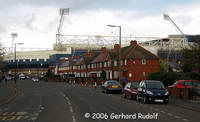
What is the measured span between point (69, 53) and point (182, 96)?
147 meters

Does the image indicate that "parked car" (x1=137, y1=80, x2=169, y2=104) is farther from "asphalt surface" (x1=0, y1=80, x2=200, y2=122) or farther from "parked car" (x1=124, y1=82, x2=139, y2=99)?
"parked car" (x1=124, y1=82, x2=139, y2=99)

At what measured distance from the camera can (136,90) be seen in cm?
3428

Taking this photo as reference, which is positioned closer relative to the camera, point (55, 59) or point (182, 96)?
point (182, 96)

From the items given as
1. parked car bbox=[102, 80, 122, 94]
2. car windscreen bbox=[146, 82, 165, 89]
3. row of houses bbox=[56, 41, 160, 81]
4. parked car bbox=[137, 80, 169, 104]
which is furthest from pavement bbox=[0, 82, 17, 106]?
row of houses bbox=[56, 41, 160, 81]

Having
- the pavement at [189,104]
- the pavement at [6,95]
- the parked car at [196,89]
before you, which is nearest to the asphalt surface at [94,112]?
the pavement at [189,104]

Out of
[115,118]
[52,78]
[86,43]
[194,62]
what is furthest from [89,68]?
[115,118]

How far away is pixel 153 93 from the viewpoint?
2975cm

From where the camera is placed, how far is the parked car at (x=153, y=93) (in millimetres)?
29734

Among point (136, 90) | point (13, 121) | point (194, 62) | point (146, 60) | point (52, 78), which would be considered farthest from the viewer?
point (52, 78)

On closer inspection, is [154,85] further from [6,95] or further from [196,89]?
[6,95]

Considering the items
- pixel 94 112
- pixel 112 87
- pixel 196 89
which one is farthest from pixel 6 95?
pixel 94 112

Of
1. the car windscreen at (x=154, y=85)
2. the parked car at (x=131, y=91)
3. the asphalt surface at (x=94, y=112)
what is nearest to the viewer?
the asphalt surface at (x=94, y=112)

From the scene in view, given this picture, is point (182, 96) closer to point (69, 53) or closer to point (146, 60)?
point (146, 60)

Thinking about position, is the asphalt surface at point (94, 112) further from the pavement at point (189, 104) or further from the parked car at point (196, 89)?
the parked car at point (196, 89)
